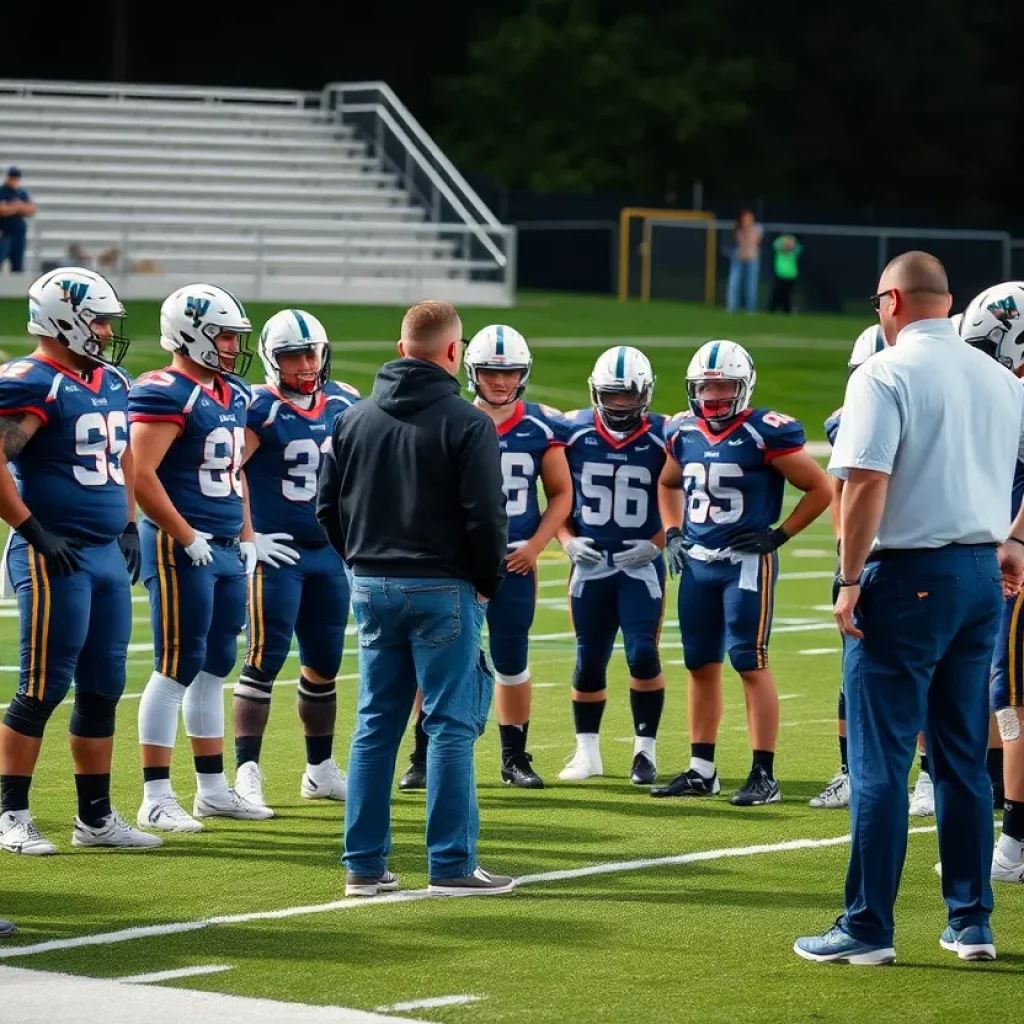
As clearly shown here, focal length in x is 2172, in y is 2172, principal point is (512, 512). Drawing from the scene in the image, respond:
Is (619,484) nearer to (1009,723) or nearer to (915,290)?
(1009,723)

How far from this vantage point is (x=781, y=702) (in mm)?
10836

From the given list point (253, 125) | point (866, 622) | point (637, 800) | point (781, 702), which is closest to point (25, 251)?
point (253, 125)

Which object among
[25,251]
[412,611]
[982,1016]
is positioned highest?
[25,251]

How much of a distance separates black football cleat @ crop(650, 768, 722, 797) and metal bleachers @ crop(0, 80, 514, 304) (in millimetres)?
19985

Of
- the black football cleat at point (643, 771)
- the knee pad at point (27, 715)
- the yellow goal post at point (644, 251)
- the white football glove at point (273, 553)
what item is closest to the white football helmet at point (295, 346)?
the white football glove at point (273, 553)

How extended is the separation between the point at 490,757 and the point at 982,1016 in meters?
4.18

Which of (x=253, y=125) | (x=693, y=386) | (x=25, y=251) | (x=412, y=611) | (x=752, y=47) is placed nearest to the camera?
(x=412, y=611)

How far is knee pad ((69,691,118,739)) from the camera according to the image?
301 inches

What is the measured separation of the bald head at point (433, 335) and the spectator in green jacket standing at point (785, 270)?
26.5m

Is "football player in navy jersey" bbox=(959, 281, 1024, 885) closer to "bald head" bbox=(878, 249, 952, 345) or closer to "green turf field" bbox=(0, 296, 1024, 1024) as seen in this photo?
"green turf field" bbox=(0, 296, 1024, 1024)

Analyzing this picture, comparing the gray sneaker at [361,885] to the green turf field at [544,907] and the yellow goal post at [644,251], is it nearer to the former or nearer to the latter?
the green turf field at [544,907]

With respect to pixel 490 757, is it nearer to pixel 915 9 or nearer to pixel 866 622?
pixel 866 622

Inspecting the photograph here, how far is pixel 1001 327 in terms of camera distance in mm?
7516

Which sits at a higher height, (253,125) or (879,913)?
(253,125)
